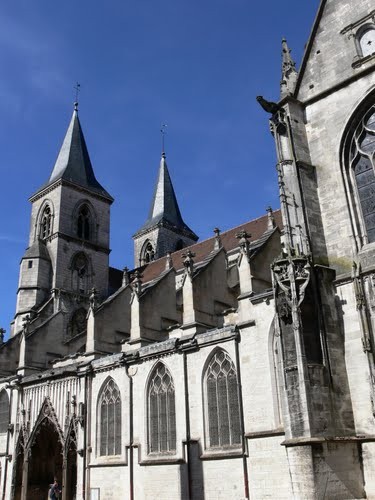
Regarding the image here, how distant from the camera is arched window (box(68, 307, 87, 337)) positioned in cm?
2936

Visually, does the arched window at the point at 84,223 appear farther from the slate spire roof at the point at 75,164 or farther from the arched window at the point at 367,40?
the arched window at the point at 367,40

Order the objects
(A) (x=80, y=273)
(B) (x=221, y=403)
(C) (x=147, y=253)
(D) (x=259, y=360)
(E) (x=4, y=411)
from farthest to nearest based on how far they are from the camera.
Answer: (C) (x=147, y=253) → (A) (x=80, y=273) → (E) (x=4, y=411) → (B) (x=221, y=403) → (D) (x=259, y=360)

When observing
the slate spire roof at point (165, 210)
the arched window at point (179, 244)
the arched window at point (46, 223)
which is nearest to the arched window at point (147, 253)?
the slate spire roof at point (165, 210)

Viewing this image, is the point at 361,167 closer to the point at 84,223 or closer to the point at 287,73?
the point at 287,73

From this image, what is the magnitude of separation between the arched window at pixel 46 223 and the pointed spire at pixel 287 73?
2382 centimetres

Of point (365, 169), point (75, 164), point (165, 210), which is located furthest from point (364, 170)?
point (165, 210)

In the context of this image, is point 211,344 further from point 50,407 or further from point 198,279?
point 50,407

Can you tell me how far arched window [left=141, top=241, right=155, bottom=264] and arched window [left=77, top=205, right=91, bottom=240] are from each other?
6.27m

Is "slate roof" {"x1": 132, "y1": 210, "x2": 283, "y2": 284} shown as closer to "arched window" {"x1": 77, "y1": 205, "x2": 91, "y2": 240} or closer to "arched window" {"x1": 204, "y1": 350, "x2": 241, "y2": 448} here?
"arched window" {"x1": 77, "y1": 205, "x2": 91, "y2": 240}

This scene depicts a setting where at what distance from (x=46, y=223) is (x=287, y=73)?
81.3 feet

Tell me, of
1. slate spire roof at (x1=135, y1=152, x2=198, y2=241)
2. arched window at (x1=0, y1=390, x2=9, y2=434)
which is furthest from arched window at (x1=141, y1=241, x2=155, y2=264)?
arched window at (x1=0, y1=390, x2=9, y2=434)

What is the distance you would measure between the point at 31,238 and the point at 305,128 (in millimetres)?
26323

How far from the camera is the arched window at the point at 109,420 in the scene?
57.7 feet

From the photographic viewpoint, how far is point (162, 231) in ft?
133
